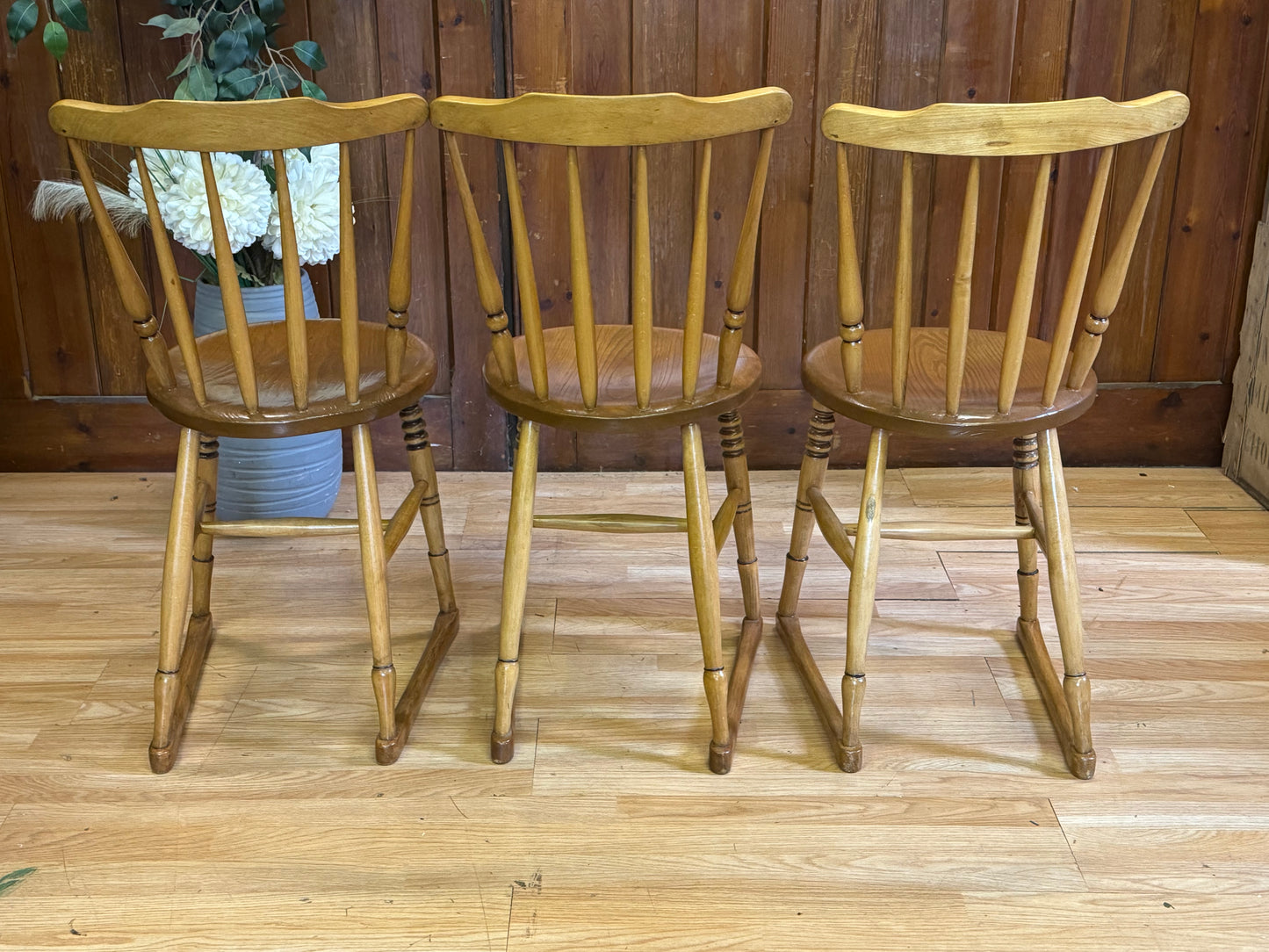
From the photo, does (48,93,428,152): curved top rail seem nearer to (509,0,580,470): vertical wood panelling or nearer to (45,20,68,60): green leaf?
(45,20,68,60): green leaf

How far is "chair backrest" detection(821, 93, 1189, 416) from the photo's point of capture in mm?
1405

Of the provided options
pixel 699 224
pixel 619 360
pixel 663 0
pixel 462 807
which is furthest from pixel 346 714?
pixel 663 0

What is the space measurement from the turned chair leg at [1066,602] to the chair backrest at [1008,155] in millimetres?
111

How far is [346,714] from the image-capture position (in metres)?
1.85

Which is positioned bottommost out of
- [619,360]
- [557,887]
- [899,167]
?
[557,887]

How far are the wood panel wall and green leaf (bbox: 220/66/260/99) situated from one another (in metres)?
0.28

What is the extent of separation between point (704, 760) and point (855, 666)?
255 millimetres

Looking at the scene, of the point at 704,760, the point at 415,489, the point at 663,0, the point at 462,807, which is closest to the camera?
A: the point at 462,807

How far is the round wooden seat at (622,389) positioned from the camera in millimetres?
1598

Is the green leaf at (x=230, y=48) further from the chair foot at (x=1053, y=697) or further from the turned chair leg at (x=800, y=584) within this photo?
the chair foot at (x=1053, y=697)

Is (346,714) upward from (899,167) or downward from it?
downward

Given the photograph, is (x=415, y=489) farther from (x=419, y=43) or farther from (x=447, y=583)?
(x=419, y=43)

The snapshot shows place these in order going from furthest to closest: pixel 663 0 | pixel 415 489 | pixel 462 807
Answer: pixel 663 0, pixel 415 489, pixel 462 807

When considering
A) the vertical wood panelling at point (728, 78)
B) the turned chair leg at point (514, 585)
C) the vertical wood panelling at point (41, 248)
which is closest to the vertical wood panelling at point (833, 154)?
the vertical wood panelling at point (728, 78)
